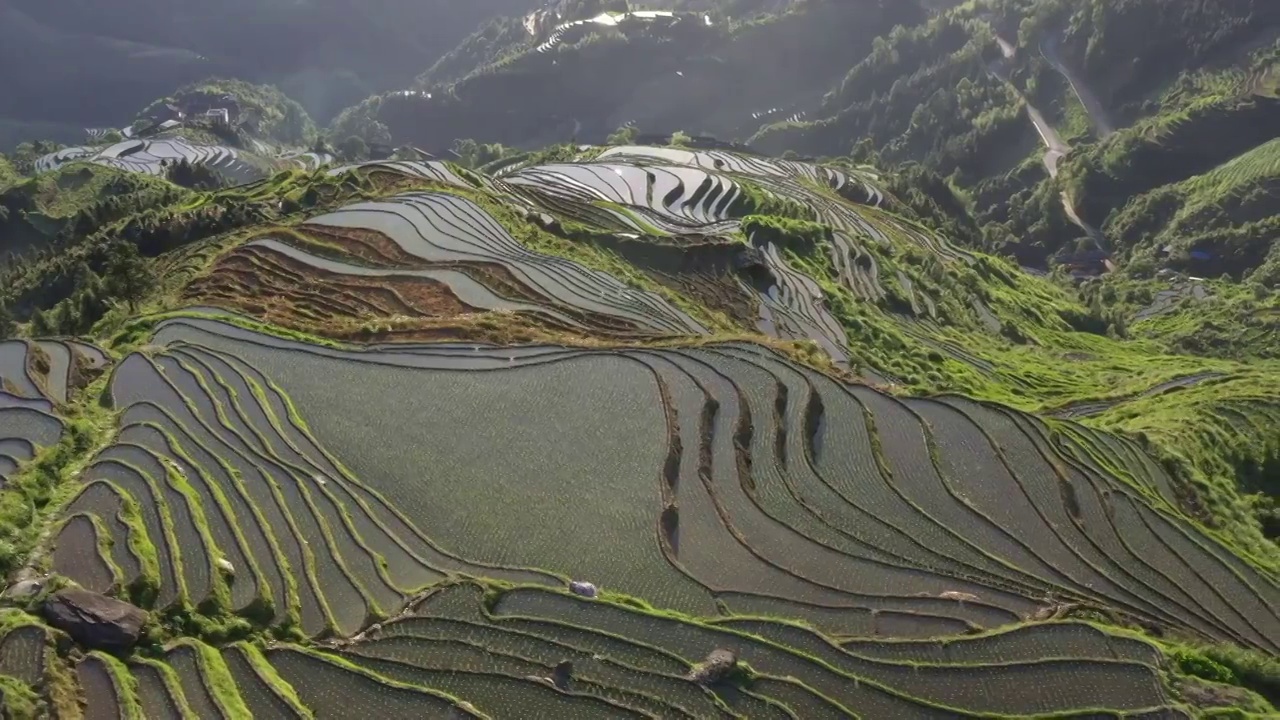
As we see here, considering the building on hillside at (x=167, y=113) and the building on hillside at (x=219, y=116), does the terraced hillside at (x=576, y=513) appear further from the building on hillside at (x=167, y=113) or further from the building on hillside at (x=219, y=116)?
the building on hillside at (x=167, y=113)

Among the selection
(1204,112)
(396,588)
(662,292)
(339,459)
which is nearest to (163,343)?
(339,459)

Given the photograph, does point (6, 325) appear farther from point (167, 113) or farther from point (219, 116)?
point (167, 113)

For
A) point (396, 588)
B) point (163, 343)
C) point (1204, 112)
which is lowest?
point (396, 588)

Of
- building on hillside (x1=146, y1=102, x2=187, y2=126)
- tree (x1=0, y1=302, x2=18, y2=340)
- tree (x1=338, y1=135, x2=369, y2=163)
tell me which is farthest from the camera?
building on hillside (x1=146, y1=102, x2=187, y2=126)

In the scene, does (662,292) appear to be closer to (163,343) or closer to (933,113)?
(163,343)

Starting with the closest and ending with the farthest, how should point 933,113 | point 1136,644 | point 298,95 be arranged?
point 1136,644 < point 933,113 < point 298,95

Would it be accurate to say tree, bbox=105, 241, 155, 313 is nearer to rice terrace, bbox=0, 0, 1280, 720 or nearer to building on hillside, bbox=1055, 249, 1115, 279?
rice terrace, bbox=0, 0, 1280, 720

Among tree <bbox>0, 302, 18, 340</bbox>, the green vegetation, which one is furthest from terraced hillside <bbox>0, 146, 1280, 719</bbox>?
the green vegetation

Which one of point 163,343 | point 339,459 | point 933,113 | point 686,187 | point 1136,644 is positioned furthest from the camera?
point 933,113
